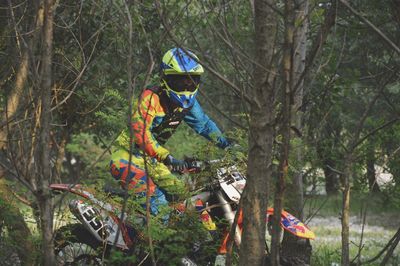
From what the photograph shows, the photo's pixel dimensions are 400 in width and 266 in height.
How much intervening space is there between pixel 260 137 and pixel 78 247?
2.94 meters

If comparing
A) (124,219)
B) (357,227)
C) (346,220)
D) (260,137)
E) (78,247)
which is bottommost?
(78,247)

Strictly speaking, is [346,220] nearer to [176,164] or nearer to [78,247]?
[176,164]

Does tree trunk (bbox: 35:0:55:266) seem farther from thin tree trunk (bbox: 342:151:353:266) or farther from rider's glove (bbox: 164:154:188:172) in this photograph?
thin tree trunk (bbox: 342:151:353:266)

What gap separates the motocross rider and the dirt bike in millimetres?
213

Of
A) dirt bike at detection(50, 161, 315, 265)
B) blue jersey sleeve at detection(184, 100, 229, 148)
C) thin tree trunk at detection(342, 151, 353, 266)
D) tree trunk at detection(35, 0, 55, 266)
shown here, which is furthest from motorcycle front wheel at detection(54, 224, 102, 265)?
tree trunk at detection(35, 0, 55, 266)

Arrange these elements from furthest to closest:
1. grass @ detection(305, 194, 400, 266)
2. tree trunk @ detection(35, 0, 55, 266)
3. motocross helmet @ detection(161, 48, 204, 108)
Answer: grass @ detection(305, 194, 400, 266) < motocross helmet @ detection(161, 48, 204, 108) < tree trunk @ detection(35, 0, 55, 266)

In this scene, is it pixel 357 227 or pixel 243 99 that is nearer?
pixel 243 99

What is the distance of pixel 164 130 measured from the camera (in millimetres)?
5590

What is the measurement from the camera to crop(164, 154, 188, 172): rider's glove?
560 cm

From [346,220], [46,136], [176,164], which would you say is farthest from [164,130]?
[46,136]

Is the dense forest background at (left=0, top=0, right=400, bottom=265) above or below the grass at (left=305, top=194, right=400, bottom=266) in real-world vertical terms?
below

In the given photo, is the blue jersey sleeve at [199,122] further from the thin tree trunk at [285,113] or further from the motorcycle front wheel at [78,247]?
the thin tree trunk at [285,113]

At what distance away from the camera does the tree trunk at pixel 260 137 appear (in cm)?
417

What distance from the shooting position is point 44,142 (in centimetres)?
388
